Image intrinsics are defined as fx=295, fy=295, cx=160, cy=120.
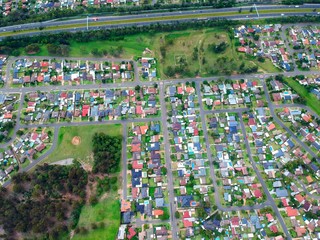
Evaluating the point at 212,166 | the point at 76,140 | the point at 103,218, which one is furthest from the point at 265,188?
the point at 76,140

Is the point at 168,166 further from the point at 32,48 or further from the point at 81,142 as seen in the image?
the point at 32,48

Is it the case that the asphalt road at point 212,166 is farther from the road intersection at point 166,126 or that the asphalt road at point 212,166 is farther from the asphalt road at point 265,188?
the asphalt road at point 265,188

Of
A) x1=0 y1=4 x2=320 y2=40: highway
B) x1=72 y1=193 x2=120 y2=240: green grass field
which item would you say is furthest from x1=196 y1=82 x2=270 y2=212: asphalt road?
x1=0 y1=4 x2=320 y2=40: highway

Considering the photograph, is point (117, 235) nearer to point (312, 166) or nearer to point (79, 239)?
point (79, 239)

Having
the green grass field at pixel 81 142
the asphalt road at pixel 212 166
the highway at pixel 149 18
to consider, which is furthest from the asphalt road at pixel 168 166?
the highway at pixel 149 18

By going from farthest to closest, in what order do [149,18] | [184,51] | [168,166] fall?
[149,18], [184,51], [168,166]

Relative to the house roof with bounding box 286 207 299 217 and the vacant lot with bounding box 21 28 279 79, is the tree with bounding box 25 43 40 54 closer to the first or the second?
the vacant lot with bounding box 21 28 279 79

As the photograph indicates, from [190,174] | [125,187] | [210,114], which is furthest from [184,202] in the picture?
[210,114]
